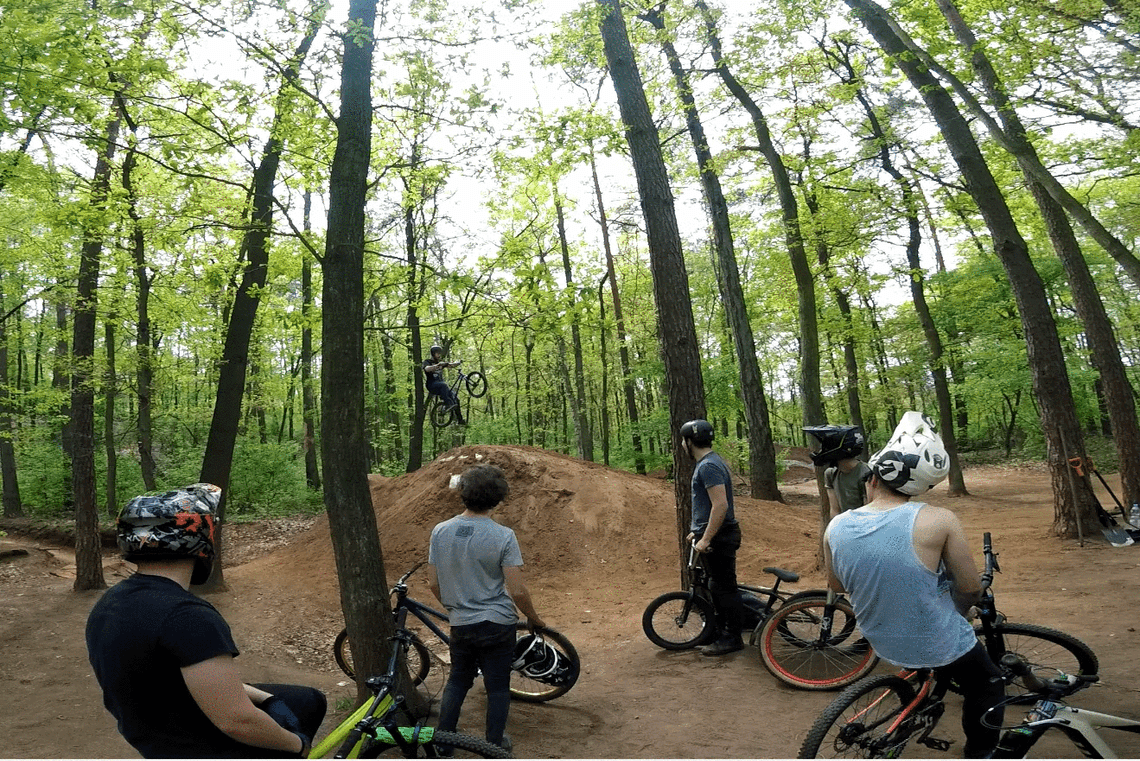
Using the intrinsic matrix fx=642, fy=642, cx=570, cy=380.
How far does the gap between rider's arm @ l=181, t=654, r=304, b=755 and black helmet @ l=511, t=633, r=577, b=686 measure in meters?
3.04

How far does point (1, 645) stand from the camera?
24.0 feet

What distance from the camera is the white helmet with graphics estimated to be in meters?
2.69

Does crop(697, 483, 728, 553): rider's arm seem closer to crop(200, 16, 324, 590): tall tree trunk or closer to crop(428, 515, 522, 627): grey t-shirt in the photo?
crop(428, 515, 522, 627): grey t-shirt

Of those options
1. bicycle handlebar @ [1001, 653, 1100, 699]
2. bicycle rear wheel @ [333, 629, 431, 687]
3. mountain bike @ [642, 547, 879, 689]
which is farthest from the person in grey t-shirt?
bicycle handlebar @ [1001, 653, 1100, 699]

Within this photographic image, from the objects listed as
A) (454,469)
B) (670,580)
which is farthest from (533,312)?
(454,469)

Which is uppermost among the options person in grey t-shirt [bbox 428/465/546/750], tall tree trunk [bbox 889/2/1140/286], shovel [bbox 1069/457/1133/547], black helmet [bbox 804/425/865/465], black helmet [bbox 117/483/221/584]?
tall tree trunk [bbox 889/2/1140/286]

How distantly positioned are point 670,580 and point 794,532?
10.3 ft

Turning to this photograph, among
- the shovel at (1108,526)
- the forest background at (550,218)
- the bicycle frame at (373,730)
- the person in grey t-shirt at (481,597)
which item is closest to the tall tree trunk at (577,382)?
the forest background at (550,218)

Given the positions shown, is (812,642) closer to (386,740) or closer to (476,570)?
(476,570)

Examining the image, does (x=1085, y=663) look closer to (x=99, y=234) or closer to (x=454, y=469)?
(x=454, y=469)

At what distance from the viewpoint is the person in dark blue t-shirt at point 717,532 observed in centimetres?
519

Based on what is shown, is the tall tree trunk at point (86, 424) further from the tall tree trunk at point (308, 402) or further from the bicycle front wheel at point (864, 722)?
the tall tree trunk at point (308, 402)

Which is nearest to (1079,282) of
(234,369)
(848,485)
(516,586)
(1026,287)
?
(1026,287)

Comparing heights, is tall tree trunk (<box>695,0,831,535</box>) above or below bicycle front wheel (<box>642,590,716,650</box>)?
above
